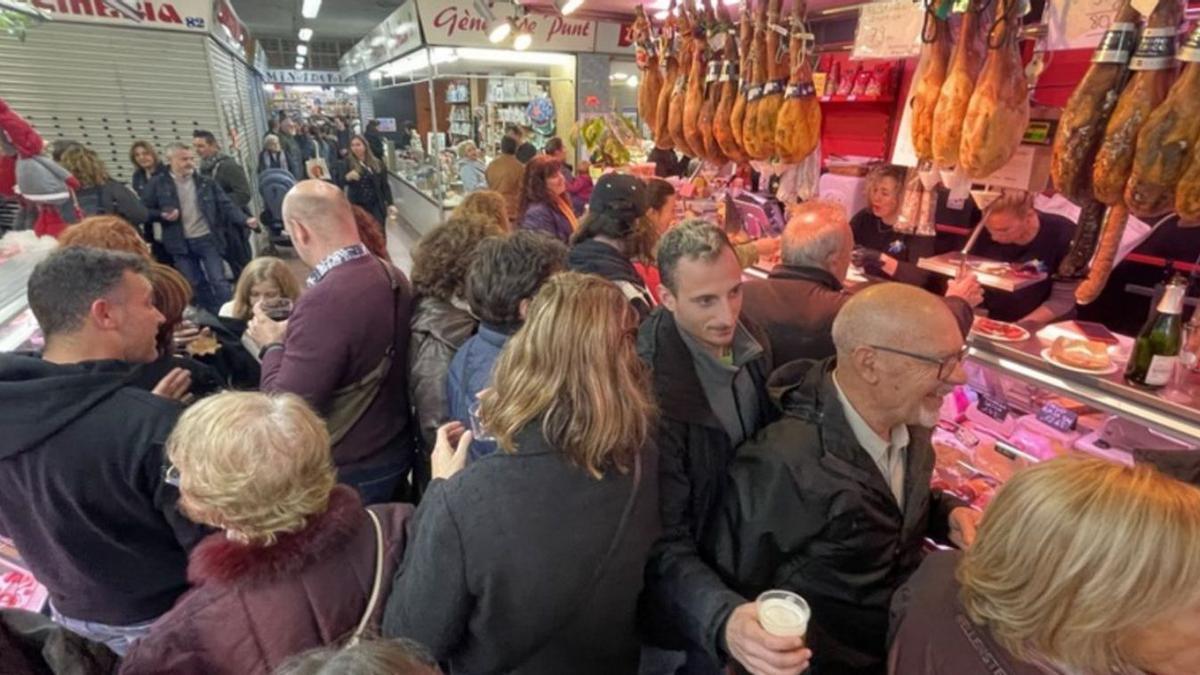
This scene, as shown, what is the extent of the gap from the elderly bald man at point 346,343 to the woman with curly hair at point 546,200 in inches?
85.9

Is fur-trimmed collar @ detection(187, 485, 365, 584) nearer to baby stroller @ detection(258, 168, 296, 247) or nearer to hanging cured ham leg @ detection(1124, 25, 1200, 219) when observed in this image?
hanging cured ham leg @ detection(1124, 25, 1200, 219)

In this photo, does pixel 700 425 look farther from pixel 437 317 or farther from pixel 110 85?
pixel 110 85

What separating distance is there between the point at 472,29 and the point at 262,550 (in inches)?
320

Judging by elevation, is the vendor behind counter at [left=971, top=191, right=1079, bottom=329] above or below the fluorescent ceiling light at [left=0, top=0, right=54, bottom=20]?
below

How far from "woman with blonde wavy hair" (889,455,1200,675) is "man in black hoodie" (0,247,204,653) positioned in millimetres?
1934

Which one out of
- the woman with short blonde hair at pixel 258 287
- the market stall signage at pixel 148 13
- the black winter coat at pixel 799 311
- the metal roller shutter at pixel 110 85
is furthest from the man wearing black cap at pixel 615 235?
the market stall signage at pixel 148 13

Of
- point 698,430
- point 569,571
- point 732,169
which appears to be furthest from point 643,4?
point 569,571

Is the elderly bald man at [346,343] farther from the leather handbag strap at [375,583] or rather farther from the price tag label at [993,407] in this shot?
the price tag label at [993,407]

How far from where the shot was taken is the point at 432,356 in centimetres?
236

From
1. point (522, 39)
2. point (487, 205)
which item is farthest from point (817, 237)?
point (522, 39)

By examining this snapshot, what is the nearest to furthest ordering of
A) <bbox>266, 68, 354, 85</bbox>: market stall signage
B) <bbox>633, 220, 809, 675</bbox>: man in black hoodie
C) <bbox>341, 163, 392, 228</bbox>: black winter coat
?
<bbox>633, 220, 809, 675</bbox>: man in black hoodie, <bbox>341, 163, 392, 228</bbox>: black winter coat, <bbox>266, 68, 354, 85</bbox>: market stall signage

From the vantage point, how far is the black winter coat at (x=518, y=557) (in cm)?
127

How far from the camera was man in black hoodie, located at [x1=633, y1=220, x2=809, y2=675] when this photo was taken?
138 centimetres

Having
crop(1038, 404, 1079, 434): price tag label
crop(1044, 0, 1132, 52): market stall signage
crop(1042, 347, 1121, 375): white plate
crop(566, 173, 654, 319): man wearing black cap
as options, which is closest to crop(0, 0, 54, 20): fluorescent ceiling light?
crop(566, 173, 654, 319): man wearing black cap
